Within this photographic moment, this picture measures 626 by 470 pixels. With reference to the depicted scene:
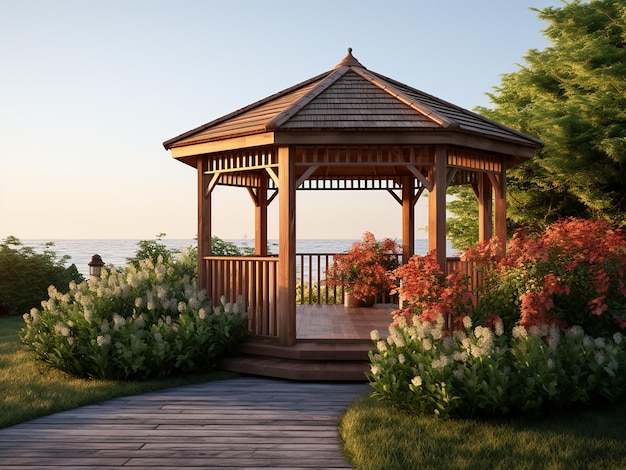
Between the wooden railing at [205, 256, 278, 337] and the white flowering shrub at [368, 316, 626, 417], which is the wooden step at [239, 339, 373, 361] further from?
the white flowering shrub at [368, 316, 626, 417]

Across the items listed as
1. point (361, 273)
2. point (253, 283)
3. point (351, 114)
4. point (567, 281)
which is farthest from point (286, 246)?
point (361, 273)

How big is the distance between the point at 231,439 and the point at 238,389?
1.86 metres

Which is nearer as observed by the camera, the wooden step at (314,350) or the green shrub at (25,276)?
the wooden step at (314,350)

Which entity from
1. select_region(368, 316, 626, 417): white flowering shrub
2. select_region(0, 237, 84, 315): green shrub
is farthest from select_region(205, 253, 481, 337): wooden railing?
select_region(0, 237, 84, 315): green shrub

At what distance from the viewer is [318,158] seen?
8102 millimetres

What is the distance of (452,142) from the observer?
780 centimetres

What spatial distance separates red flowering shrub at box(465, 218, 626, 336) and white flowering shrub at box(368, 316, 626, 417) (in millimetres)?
663

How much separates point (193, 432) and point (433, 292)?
306cm

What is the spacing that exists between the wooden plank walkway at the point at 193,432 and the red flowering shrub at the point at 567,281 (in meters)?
2.00

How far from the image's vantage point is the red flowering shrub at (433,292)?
6.82m

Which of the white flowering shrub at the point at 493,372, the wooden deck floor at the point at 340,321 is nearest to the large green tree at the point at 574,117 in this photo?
the wooden deck floor at the point at 340,321

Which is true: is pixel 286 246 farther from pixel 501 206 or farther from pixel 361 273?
pixel 361 273

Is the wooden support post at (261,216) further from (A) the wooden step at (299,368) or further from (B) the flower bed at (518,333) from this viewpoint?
(B) the flower bed at (518,333)

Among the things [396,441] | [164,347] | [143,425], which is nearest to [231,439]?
[143,425]
